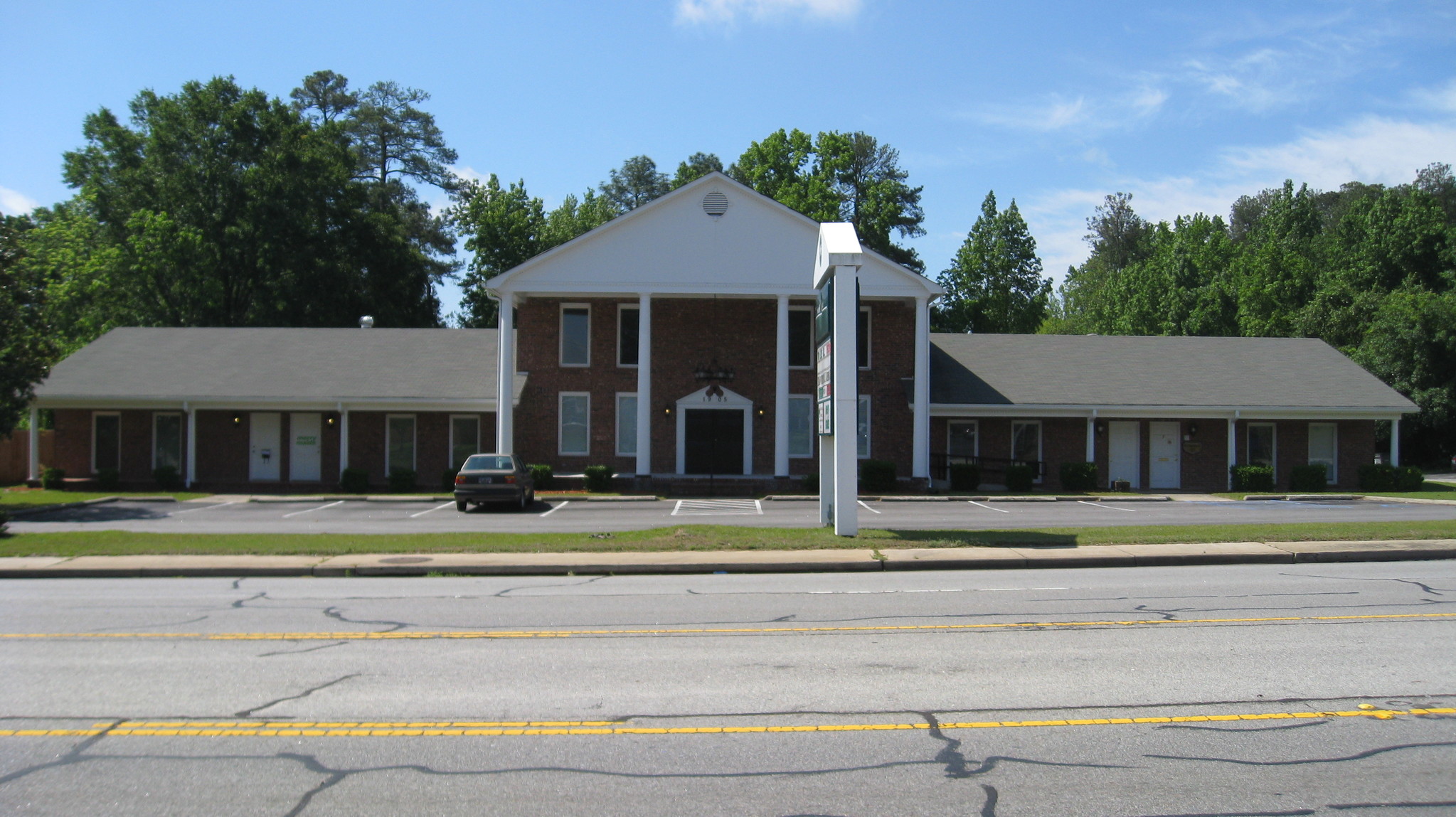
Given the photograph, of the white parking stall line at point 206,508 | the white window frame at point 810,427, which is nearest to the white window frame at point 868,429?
the white window frame at point 810,427

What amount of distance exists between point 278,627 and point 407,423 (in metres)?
23.2

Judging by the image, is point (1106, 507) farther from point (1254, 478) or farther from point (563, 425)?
point (563, 425)

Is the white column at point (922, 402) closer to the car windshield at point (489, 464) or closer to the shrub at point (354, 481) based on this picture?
the car windshield at point (489, 464)

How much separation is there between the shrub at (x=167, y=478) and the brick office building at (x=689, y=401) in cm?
37

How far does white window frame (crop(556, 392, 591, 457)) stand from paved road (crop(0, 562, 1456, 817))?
2022 cm

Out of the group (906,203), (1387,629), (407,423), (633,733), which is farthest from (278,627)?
(906,203)

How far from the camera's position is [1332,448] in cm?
3297

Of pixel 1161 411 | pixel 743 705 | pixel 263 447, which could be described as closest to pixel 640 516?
pixel 263 447

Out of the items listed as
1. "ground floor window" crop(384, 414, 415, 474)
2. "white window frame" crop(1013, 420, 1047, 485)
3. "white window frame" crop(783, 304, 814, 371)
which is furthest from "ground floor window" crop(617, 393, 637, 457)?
"white window frame" crop(1013, 420, 1047, 485)

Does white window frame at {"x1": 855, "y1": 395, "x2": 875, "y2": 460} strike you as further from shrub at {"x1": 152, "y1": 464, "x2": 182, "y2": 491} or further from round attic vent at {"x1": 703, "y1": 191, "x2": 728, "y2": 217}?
shrub at {"x1": 152, "y1": 464, "x2": 182, "y2": 491}

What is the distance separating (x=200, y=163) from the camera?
1964 inches

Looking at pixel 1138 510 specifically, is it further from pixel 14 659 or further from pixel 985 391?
pixel 14 659

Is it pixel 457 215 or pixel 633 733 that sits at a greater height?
pixel 457 215

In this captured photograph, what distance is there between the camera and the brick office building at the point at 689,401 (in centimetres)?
3027
